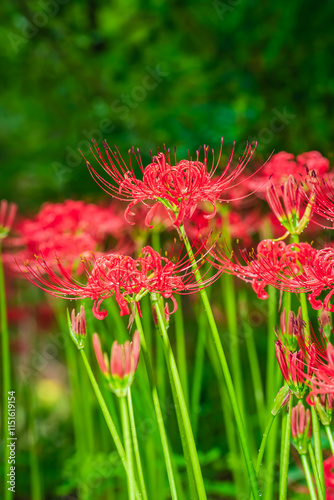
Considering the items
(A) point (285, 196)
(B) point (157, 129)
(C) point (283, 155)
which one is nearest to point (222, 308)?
(B) point (157, 129)

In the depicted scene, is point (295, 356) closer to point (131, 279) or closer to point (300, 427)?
point (300, 427)

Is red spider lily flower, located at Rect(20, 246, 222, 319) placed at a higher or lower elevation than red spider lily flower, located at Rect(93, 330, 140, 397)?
higher

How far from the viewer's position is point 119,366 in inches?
25.6

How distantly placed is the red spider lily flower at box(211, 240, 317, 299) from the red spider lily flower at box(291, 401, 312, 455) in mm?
183

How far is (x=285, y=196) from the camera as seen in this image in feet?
2.70

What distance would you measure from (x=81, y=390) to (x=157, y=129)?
46.7 inches

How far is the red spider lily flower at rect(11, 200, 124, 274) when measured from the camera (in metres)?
1.31
